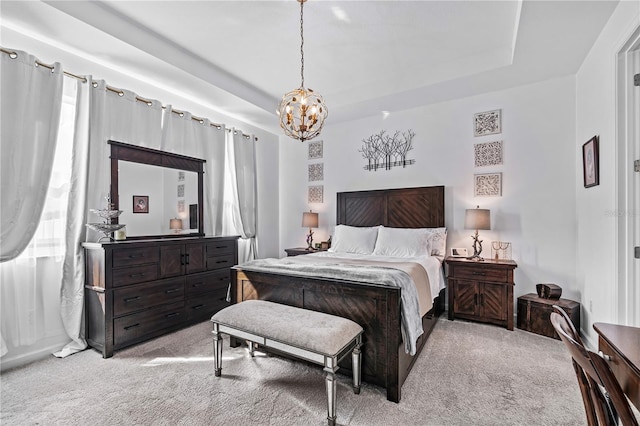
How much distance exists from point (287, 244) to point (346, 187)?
1.61m

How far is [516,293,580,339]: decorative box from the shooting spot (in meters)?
3.01

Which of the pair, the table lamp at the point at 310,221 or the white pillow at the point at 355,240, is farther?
the table lamp at the point at 310,221

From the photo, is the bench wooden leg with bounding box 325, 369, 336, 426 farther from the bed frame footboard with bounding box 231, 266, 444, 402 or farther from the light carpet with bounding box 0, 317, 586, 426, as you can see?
the bed frame footboard with bounding box 231, 266, 444, 402

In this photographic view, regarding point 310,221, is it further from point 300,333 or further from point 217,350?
point 300,333

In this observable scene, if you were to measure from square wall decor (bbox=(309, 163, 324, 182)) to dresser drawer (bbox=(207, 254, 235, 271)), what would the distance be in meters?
2.04

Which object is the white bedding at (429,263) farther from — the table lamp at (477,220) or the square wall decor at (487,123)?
the square wall decor at (487,123)

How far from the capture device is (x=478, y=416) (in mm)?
1816

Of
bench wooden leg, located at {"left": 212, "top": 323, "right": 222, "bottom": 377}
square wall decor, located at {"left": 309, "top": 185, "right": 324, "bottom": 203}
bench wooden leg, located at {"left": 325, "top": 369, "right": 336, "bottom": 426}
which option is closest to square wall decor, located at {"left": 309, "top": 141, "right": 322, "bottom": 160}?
square wall decor, located at {"left": 309, "top": 185, "right": 324, "bottom": 203}

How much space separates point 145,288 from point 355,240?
2.58 meters

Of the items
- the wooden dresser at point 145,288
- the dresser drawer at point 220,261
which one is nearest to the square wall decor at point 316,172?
the dresser drawer at point 220,261

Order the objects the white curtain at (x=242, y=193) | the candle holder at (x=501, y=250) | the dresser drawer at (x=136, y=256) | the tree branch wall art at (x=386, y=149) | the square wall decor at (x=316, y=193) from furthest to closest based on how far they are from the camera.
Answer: the square wall decor at (x=316, y=193)
the white curtain at (x=242, y=193)
the tree branch wall art at (x=386, y=149)
the candle holder at (x=501, y=250)
the dresser drawer at (x=136, y=256)

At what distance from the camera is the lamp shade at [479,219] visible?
3520mm

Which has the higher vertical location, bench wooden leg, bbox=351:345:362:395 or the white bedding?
the white bedding

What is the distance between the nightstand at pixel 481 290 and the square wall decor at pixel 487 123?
1.67m
